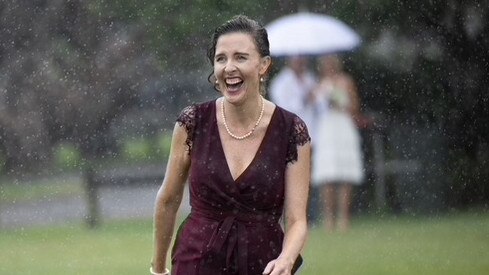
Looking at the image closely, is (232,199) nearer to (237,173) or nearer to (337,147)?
(237,173)

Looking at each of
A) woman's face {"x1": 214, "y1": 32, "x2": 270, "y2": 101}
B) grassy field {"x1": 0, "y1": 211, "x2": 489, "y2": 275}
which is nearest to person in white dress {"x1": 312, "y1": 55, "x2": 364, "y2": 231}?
grassy field {"x1": 0, "y1": 211, "x2": 489, "y2": 275}

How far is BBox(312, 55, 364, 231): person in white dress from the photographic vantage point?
7.23 metres

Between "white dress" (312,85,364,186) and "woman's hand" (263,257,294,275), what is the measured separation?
129 inches

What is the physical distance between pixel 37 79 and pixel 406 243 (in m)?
1.72

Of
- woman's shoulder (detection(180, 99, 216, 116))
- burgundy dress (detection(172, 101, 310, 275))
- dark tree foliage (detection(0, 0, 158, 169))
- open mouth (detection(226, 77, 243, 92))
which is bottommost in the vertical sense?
burgundy dress (detection(172, 101, 310, 275))

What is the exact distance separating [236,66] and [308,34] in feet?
10.1

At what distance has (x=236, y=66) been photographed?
162 inches

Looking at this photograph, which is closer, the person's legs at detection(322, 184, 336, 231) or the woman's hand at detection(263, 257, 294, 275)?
the woman's hand at detection(263, 257, 294, 275)

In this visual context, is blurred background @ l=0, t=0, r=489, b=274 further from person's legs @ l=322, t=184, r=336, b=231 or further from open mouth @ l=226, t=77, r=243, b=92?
open mouth @ l=226, t=77, r=243, b=92

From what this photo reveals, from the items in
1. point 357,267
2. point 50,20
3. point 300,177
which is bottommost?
point 357,267

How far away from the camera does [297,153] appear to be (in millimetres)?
4059

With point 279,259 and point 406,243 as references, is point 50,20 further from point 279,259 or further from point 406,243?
point 279,259

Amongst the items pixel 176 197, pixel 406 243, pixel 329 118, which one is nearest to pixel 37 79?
pixel 329 118

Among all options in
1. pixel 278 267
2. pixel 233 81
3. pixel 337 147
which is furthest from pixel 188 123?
pixel 337 147
